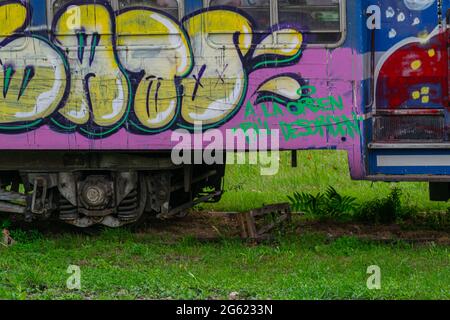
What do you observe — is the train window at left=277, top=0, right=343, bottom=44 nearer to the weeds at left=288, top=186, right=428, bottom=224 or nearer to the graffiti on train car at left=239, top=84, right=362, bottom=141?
the graffiti on train car at left=239, top=84, right=362, bottom=141

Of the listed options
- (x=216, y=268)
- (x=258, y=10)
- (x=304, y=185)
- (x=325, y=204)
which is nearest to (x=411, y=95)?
(x=258, y=10)

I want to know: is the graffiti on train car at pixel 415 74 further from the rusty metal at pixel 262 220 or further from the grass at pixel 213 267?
the rusty metal at pixel 262 220

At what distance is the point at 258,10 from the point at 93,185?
2607 mm

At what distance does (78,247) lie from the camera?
9.30 m

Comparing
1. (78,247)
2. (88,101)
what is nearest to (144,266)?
(78,247)

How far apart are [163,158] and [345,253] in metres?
2.20

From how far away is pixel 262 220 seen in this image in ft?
33.9

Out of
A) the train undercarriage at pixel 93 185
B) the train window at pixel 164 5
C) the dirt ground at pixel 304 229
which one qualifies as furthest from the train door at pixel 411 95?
the train undercarriage at pixel 93 185

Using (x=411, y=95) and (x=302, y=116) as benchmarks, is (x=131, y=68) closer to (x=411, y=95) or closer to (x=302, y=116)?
(x=302, y=116)

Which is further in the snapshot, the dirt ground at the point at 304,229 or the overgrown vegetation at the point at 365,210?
the overgrown vegetation at the point at 365,210

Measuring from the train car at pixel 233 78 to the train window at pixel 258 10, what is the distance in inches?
0.4

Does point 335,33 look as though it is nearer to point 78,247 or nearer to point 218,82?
point 218,82

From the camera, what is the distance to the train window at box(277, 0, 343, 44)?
8.65 meters

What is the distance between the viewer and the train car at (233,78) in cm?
869
